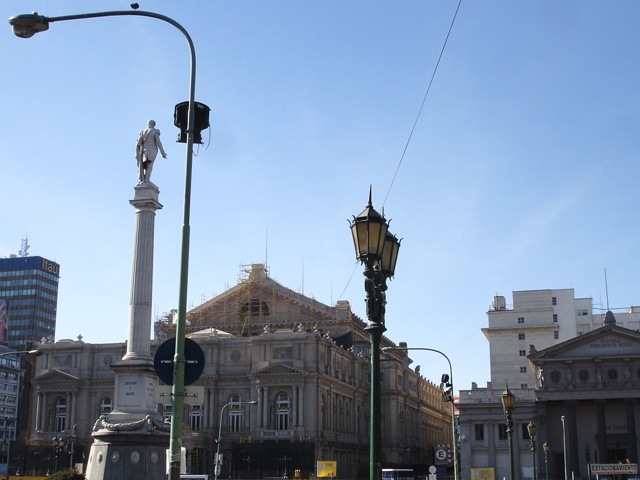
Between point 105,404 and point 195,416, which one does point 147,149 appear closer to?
point 195,416

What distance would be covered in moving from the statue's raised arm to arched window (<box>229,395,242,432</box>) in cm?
5467

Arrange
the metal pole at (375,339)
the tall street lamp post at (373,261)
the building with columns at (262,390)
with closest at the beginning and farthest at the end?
the metal pole at (375,339) < the tall street lamp post at (373,261) < the building with columns at (262,390)

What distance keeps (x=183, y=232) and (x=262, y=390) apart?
67691 millimetres

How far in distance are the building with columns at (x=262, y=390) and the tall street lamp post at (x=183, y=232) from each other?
58551 mm

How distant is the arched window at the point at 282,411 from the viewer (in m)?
80.9

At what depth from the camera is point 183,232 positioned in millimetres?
15727

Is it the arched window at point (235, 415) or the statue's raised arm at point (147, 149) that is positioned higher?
the statue's raised arm at point (147, 149)

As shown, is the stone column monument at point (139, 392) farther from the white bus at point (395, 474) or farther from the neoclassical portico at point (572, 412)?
the neoclassical portico at point (572, 412)

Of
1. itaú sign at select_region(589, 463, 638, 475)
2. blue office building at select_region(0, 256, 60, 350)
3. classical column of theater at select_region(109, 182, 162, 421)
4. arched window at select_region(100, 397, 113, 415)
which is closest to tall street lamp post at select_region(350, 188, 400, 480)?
classical column of theater at select_region(109, 182, 162, 421)

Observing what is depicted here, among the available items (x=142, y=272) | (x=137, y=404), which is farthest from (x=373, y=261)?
(x=142, y=272)

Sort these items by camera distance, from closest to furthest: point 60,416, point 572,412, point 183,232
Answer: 1. point 183,232
2. point 572,412
3. point 60,416

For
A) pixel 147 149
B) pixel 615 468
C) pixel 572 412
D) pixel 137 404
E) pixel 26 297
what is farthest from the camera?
pixel 26 297

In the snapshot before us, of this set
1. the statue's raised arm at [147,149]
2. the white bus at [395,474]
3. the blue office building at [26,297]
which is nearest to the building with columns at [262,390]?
the white bus at [395,474]

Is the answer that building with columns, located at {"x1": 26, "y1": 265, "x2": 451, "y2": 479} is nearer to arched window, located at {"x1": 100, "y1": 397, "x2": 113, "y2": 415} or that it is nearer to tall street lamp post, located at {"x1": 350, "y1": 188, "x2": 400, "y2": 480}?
arched window, located at {"x1": 100, "y1": 397, "x2": 113, "y2": 415}
